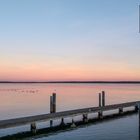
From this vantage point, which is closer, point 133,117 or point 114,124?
point 114,124

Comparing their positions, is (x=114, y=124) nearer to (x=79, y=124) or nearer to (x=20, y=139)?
(x=79, y=124)

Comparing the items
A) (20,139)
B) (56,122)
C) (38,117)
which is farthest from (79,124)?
(20,139)

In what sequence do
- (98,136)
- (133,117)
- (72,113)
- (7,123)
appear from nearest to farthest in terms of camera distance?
(7,123)
(98,136)
(72,113)
(133,117)

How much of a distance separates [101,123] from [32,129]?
26.7 feet

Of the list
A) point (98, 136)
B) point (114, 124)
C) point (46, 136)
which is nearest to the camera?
point (46, 136)

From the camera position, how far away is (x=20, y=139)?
20375 millimetres

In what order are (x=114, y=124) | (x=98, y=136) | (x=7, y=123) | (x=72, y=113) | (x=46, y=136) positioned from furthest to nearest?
(x=114, y=124)
(x=72, y=113)
(x=98, y=136)
(x=46, y=136)
(x=7, y=123)

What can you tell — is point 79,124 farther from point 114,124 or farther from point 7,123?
point 7,123

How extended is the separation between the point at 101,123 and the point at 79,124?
2647 millimetres

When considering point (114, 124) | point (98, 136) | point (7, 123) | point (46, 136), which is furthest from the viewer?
point (114, 124)

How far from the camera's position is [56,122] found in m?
29.3

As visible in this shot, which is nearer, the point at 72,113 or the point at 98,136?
the point at 98,136

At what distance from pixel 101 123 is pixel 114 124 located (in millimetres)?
1059

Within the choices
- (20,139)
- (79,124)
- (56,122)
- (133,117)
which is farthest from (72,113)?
(133,117)
